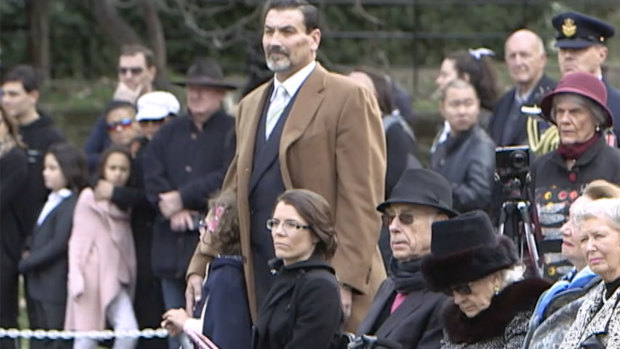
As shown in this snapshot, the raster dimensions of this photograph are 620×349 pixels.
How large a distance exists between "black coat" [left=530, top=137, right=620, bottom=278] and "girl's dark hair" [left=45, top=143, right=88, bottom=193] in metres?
3.50

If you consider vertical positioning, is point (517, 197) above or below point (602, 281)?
above

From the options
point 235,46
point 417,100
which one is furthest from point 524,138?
point 235,46

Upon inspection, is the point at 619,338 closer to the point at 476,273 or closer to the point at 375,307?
the point at 476,273

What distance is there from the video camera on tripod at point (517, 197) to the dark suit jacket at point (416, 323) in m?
0.58

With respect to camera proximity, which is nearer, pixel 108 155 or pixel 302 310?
pixel 302 310

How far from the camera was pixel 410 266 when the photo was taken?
20.6 ft

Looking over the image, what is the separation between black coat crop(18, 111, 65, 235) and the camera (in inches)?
392

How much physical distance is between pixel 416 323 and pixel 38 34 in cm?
1080

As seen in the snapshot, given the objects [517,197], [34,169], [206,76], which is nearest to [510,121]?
[206,76]

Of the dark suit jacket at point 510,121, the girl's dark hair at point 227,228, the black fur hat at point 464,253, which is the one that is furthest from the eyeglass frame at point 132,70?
the black fur hat at point 464,253

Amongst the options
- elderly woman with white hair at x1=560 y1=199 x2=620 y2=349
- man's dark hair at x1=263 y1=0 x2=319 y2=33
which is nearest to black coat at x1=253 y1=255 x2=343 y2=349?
man's dark hair at x1=263 y1=0 x2=319 y2=33

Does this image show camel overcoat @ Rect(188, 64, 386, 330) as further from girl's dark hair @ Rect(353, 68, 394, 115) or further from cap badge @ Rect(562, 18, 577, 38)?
girl's dark hair @ Rect(353, 68, 394, 115)

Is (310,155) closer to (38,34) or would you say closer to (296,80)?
(296,80)

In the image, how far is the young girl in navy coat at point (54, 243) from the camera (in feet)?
30.9
